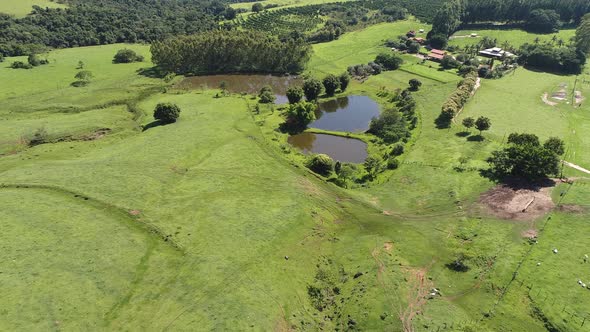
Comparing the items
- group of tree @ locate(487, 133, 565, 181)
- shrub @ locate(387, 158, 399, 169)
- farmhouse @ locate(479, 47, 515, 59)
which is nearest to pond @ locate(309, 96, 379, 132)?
shrub @ locate(387, 158, 399, 169)

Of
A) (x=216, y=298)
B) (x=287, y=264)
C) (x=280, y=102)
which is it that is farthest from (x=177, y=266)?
(x=280, y=102)

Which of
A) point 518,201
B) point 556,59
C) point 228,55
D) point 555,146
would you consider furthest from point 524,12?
point 518,201

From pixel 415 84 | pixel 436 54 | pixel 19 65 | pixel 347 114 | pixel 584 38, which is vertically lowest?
pixel 347 114

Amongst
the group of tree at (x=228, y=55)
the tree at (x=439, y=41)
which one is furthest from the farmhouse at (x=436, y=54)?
the group of tree at (x=228, y=55)

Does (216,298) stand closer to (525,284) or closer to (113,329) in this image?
(113,329)

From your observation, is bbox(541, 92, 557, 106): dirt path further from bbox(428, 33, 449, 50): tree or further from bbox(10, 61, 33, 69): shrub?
bbox(10, 61, 33, 69): shrub

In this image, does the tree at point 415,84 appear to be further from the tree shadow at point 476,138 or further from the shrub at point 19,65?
the shrub at point 19,65

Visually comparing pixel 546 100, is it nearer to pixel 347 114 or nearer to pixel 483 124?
pixel 483 124
